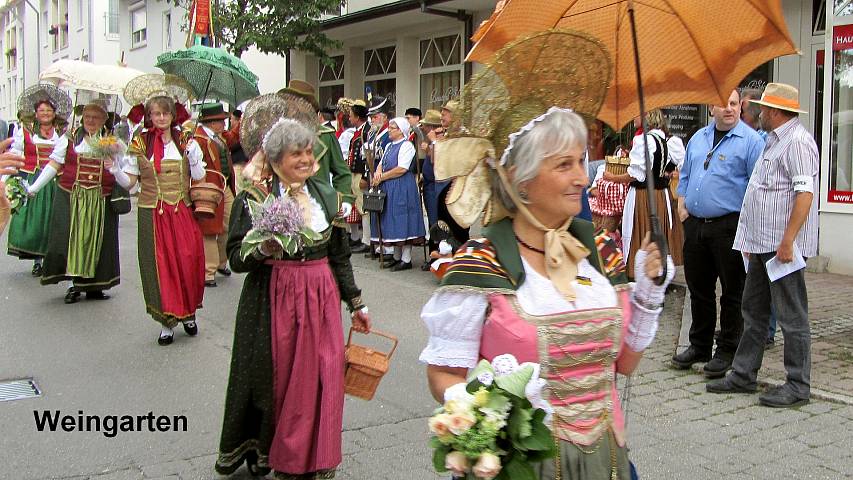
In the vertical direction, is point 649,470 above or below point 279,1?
below

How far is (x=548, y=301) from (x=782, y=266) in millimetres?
3532

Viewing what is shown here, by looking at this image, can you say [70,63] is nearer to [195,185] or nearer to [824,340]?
[195,185]

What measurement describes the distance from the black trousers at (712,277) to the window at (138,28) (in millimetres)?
28911

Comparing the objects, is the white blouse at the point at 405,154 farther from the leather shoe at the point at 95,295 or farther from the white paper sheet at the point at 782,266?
the white paper sheet at the point at 782,266

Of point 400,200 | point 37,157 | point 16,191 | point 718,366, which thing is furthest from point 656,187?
point 37,157

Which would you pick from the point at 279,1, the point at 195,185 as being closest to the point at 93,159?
the point at 195,185

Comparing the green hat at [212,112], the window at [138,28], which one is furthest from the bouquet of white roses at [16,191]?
the window at [138,28]

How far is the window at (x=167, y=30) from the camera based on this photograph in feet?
96.3

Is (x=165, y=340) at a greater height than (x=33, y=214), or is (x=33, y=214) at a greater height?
(x=33, y=214)

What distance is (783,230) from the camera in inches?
217

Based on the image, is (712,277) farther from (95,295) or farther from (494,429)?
(95,295)

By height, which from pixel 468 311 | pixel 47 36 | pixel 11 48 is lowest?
pixel 468 311

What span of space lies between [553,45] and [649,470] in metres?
2.70

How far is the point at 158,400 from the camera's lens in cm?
573
